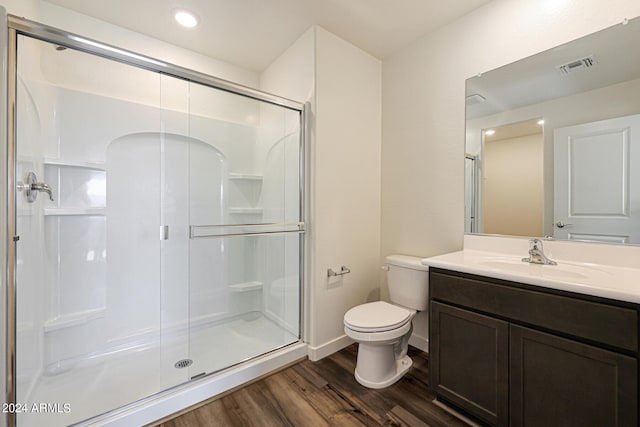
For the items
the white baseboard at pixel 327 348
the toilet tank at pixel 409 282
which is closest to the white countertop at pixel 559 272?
the toilet tank at pixel 409 282

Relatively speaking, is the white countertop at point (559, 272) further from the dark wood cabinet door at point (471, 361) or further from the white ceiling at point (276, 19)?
the white ceiling at point (276, 19)

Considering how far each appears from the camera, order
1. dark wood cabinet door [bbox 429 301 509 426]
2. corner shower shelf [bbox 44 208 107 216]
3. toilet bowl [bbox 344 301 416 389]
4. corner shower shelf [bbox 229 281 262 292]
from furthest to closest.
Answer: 1. corner shower shelf [bbox 229 281 262 292]
2. corner shower shelf [bbox 44 208 107 216]
3. toilet bowl [bbox 344 301 416 389]
4. dark wood cabinet door [bbox 429 301 509 426]

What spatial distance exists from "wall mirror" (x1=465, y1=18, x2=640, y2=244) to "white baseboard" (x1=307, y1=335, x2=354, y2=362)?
4.24 ft

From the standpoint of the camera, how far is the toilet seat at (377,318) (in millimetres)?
1599

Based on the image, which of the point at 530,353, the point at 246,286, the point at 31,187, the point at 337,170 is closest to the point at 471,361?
the point at 530,353

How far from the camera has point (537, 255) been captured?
1459 mm

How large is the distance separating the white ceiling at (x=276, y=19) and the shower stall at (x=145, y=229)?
0.36 meters

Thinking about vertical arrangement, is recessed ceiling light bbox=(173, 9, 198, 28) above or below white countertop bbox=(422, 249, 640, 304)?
above

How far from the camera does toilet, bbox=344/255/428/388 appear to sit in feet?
5.28

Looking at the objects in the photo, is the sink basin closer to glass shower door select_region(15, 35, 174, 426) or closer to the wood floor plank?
the wood floor plank

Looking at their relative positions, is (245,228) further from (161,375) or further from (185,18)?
(185,18)

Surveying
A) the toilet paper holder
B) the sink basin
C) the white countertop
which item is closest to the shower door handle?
the toilet paper holder

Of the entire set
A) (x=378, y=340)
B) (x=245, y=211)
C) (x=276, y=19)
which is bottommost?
(x=378, y=340)

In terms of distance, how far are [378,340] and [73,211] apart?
2.19 meters
